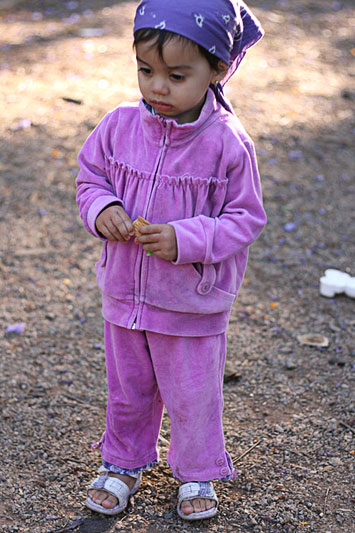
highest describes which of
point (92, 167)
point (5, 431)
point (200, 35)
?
point (200, 35)

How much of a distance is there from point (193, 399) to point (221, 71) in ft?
3.55

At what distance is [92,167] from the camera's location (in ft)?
7.63

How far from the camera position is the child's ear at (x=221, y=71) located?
82.0 inches

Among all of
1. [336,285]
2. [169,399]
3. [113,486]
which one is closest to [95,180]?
[169,399]

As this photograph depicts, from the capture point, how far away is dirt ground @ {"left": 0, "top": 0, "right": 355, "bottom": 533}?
263cm

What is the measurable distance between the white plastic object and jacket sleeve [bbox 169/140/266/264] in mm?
1960

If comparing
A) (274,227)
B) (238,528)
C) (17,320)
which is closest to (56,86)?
(274,227)

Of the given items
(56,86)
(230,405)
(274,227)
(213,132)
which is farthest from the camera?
(56,86)

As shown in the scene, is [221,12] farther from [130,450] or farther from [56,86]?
[56,86]

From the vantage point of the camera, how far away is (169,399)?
2.39 meters

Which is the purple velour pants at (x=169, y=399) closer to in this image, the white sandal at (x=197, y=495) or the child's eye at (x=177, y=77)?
the white sandal at (x=197, y=495)

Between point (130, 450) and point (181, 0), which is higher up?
point (181, 0)

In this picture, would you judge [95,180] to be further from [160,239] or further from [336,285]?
[336,285]

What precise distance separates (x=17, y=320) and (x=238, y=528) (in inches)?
70.6
